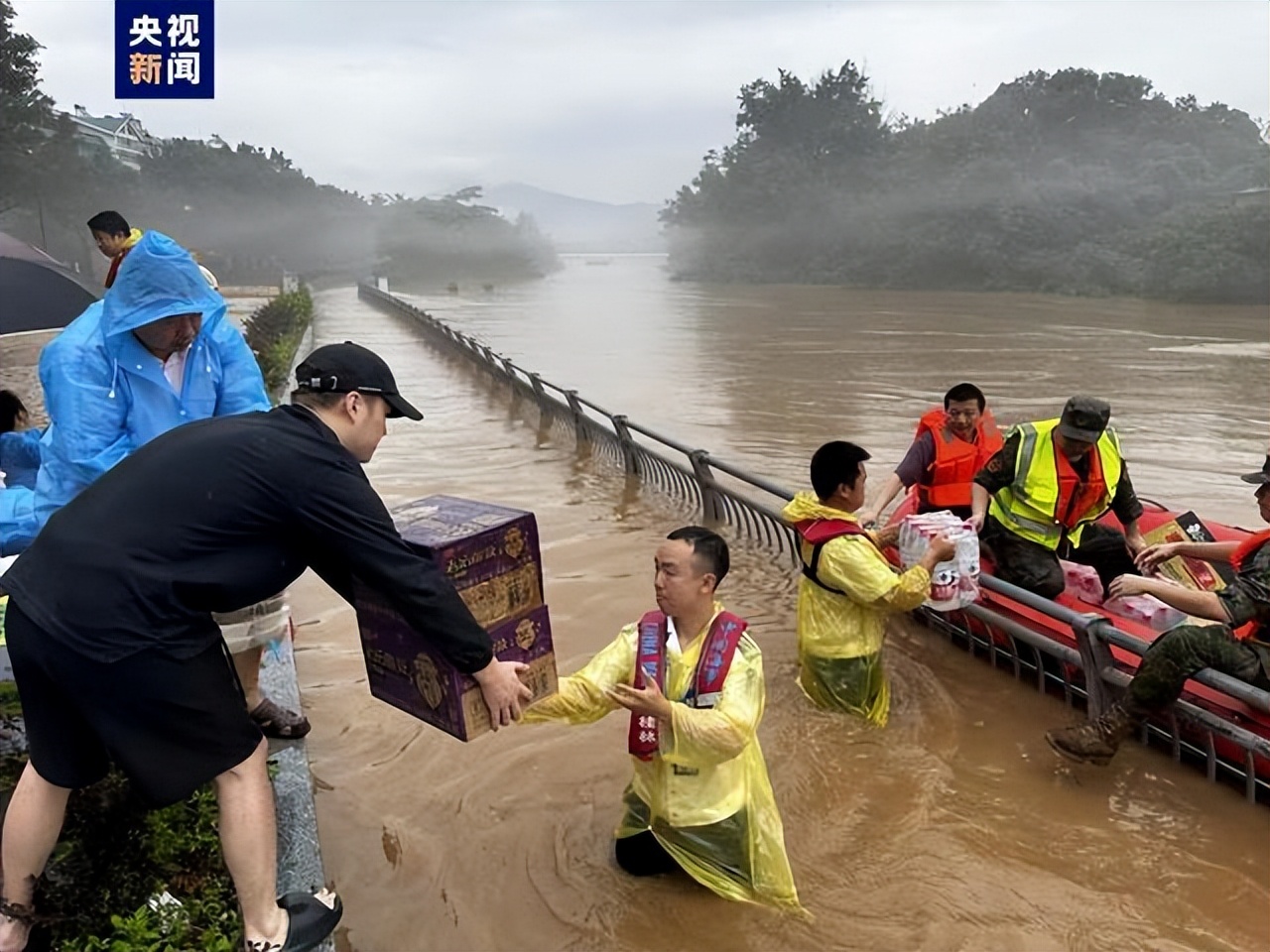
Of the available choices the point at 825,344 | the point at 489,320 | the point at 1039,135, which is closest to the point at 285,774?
the point at 825,344

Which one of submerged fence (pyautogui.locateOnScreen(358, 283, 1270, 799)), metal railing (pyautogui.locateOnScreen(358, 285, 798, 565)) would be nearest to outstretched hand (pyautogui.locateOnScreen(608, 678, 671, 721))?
submerged fence (pyautogui.locateOnScreen(358, 283, 1270, 799))

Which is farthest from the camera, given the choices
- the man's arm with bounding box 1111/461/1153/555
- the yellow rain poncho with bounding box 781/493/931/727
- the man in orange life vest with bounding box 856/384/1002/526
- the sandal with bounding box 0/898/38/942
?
the man in orange life vest with bounding box 856/384/1002/526

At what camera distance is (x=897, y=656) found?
5406mm

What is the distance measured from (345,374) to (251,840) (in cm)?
112

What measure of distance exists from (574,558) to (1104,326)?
82.8ft

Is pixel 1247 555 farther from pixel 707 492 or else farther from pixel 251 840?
pixel 707 492

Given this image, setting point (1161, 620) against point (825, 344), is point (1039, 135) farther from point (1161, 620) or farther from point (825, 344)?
point (1161, 620)

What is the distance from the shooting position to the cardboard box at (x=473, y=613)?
95.2 inches

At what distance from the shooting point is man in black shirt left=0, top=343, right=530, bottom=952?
84.3 inches

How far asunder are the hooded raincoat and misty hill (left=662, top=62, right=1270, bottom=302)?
124 feet

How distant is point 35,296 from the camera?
1005 centimetres

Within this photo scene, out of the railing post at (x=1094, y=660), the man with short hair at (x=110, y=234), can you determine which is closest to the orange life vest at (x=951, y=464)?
the railing post at (x=1094, y=660)

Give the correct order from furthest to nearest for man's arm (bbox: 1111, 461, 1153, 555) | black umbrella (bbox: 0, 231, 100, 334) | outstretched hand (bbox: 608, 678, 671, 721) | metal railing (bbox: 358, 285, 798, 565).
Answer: black umbrella (bbox: 0, 231, 100, 334) < metal railing (bbox: 358, 285, 798, 565) < man's arm (bbox: 1111, 461, 1153, 555) < outstretched hand (bbox: 608, 678, 671, 721)

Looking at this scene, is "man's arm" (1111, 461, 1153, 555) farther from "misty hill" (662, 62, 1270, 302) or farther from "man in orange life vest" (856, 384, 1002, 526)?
"misty hill" (662, 62, 1270, 302)
